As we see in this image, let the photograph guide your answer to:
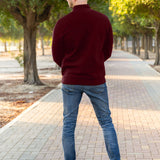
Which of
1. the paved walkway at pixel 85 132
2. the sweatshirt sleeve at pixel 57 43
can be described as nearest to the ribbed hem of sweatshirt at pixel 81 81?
the sweatshirt sleeve at pixel 57 43

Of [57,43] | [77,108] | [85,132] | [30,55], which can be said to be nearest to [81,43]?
[57,43]

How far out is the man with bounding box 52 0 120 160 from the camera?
132 inches

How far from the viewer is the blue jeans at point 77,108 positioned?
3.46m

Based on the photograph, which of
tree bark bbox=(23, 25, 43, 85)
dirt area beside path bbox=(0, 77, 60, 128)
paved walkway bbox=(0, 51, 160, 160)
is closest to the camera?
paved walkway bbox=(0, 51, 160, 160)

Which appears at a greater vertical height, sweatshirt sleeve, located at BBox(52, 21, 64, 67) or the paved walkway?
sweatshirt sleeve, located at BBox(52, 21, 64, 67)

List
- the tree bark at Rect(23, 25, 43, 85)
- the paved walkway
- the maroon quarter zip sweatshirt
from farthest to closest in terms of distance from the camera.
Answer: the tree bark at Rect(23, 25, 43, 85), the paved walkway, the maroon quarter zip sweatshirt

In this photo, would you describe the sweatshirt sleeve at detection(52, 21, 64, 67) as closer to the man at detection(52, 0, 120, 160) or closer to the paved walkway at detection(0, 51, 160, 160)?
the man at detection(52, 0, 120, 160)

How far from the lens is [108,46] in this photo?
3590mm

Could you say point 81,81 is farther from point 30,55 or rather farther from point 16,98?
point 30,55

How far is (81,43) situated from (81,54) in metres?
0.11

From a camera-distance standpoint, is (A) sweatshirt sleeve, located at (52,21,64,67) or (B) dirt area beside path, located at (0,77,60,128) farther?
(B) dirt area beside path, located at (0,77,60,128)

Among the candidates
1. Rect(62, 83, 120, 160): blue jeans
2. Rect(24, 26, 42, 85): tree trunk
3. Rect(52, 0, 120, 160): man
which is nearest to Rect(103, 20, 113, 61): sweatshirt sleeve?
Rect(52, 0, 120, 160): man

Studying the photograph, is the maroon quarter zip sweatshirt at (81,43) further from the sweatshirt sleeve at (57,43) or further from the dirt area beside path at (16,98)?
the dirt area beside path at (16,98)

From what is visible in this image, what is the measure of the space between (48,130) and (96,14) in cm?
286
